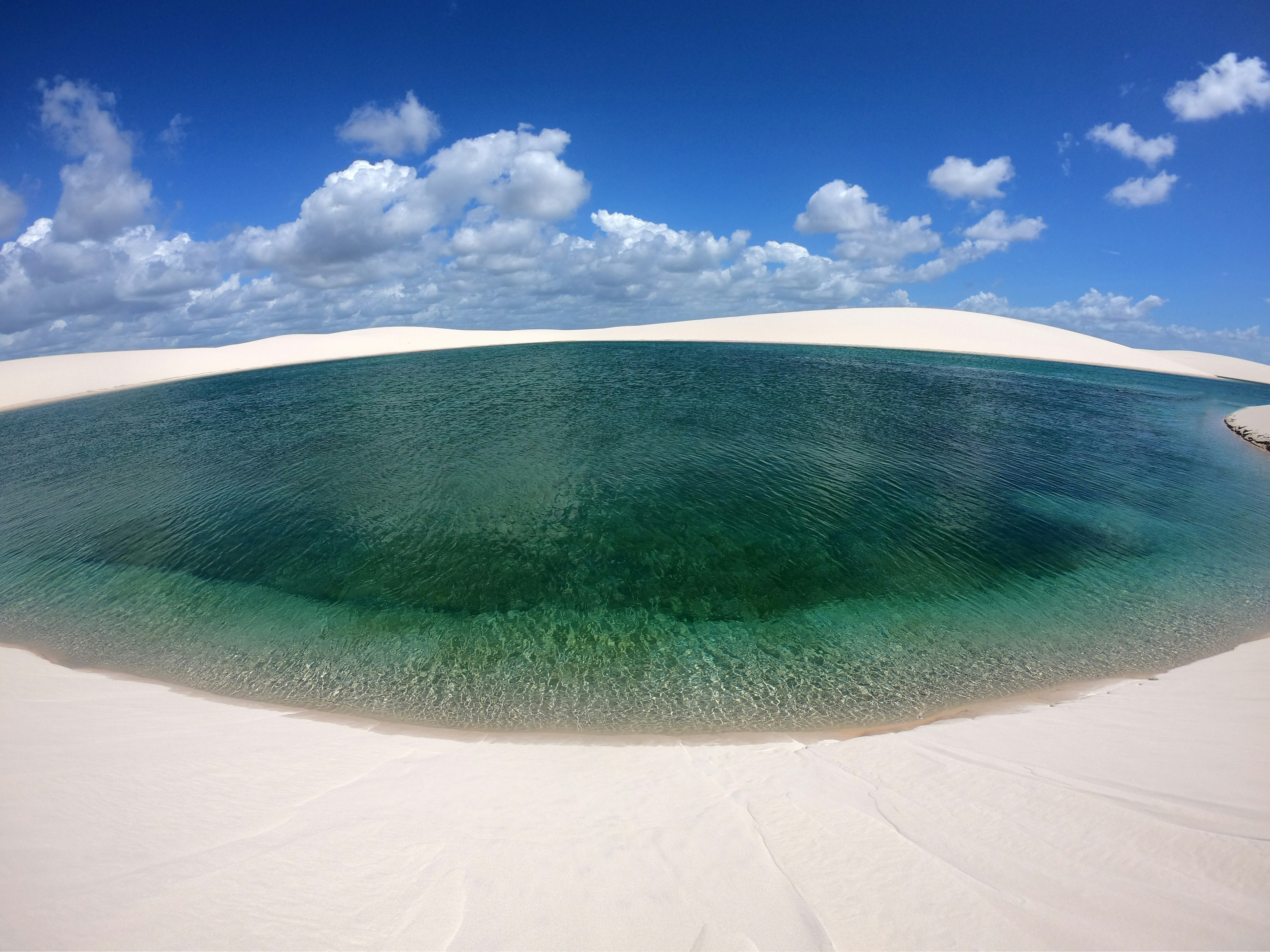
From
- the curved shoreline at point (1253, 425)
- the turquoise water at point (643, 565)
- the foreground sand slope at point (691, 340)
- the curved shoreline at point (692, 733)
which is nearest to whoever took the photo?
the curved shoreline at point (692, 733)

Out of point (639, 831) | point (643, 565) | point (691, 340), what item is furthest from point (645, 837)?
point (691, 340)

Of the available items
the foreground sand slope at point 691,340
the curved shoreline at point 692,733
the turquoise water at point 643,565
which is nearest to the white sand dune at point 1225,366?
the foreground sand slope at point 691,340

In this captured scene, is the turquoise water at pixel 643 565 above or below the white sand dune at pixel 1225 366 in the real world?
below

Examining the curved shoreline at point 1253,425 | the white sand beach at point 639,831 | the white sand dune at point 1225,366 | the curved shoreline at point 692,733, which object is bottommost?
the curved shoreline at point 692,733

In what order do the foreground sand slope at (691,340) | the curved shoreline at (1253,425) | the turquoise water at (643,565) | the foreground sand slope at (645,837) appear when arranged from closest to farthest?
1. the foreground sand slope at (645,837)
2. the turquoise water at (643,565)
3. the curved shoreline at (1253,425)
4. the foreground sand slope at (691,340)

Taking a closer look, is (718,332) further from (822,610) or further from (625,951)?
(625,951)

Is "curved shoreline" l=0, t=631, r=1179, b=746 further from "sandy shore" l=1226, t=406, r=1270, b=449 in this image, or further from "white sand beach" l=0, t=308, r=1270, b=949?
"sandy shore" l=1226, t=406, r=1270, b=449

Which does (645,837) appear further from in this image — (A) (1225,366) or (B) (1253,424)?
(A) (1225,366)

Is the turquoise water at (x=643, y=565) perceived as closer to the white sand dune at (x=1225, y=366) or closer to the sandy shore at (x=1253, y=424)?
the sandy shore at (x=1253, y=424)

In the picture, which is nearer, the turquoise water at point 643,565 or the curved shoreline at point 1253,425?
the turquoise water at point 643,565
